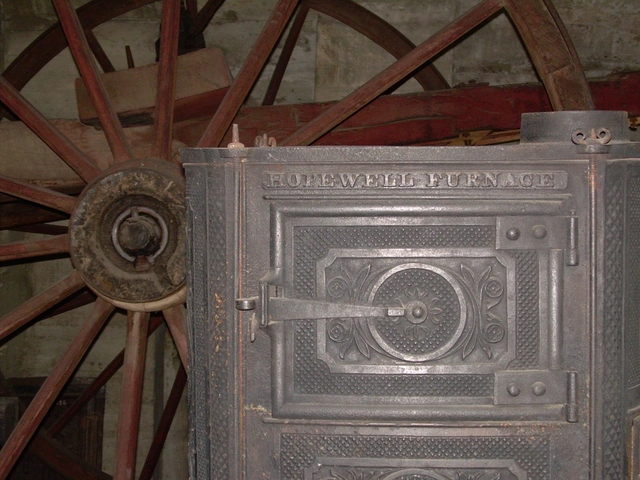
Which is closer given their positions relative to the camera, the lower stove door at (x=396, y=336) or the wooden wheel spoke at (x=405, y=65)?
the lower stove door at (x=396, y=336)

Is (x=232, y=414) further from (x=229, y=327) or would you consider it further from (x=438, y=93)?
(x=438, y=93)

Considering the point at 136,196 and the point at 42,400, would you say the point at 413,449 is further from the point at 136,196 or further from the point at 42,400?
the point at 42,400

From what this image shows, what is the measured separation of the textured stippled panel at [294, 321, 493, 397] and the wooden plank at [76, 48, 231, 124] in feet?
5.26

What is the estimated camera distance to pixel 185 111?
3215 millimetres

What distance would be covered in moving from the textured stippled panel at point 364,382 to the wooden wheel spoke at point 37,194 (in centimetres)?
124

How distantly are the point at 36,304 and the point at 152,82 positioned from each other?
3.57ft

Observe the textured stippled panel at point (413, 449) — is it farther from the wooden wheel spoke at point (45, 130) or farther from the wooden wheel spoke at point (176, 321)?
the wooden wheel spoke at point (45, 130)

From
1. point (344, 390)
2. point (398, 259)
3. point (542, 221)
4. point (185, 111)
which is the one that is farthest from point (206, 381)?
point (185, 111)

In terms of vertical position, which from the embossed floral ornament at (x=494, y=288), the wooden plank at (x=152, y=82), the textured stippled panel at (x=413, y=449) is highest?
the wooden plank at (x=152, y=82)

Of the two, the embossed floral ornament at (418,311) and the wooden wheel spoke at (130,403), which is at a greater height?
the embossed floral ornament at (418,311)

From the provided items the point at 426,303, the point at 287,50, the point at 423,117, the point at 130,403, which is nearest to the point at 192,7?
the point at 287,50

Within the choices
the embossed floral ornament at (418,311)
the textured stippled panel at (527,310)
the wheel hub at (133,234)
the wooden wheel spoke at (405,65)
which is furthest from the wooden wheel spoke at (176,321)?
the textured stippled panel at (527,310)

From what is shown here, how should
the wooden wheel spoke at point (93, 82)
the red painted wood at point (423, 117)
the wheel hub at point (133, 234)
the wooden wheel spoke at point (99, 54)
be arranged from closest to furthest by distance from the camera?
the wheel hub at point (133, 234)
the wooden wheel spoke at point (93, 82)
the red painted wood at point (423, 117)
the wooden wheel spoke at point (99, 54)

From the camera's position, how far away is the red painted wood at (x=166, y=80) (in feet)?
9.03
